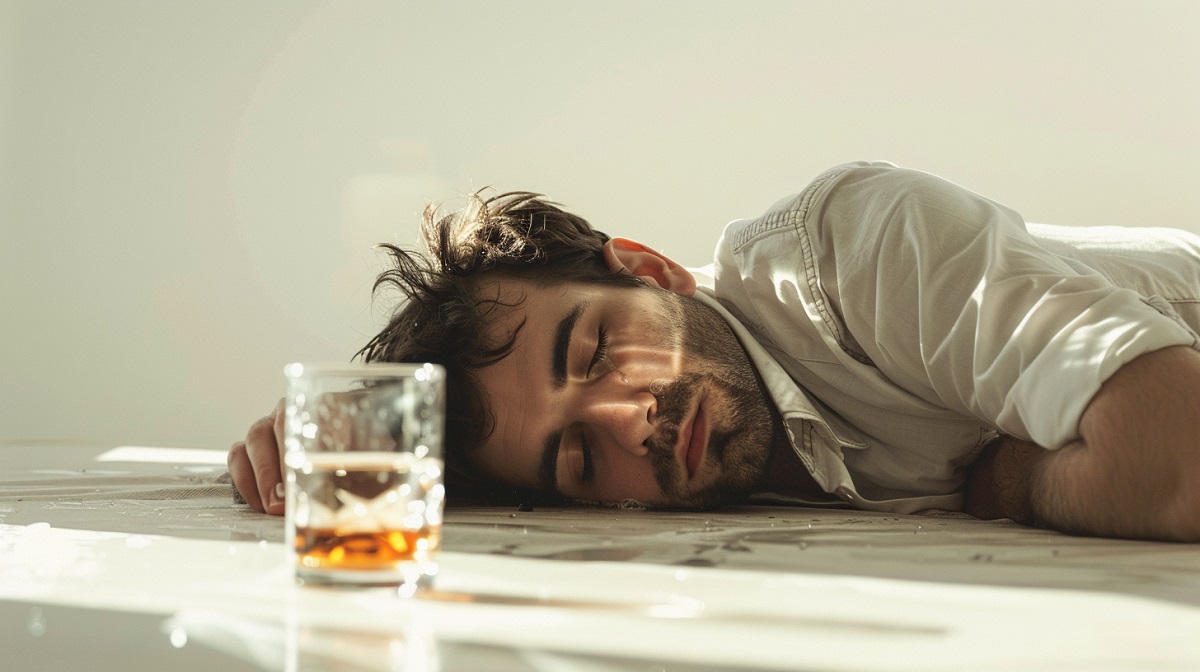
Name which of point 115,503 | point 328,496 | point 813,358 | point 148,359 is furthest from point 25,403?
Result: point 328,496

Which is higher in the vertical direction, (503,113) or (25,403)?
(503,113)

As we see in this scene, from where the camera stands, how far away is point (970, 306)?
1132 mm

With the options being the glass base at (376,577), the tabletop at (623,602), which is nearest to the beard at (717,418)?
the tabletop at (623,602)

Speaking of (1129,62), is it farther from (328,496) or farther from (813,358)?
(328,496)

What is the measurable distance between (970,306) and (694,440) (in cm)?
37

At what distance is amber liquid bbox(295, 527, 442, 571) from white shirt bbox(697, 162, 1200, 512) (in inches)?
25.2

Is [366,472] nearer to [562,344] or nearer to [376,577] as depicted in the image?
[376,577]

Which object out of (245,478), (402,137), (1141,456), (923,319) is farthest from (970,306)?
(402,137)

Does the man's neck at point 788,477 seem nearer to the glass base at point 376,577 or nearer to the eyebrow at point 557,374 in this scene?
the eyebrow at point 557,374

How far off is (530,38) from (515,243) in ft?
9.21

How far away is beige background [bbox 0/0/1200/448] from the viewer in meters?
3.81

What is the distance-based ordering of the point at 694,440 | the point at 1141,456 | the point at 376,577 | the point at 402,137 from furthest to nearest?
1. the point at 402,137
2. the point at 694,440
3. the point at 1141,456
4. the point at 376,577

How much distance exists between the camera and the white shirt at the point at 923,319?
1.04 metres

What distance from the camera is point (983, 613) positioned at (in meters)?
0.61
